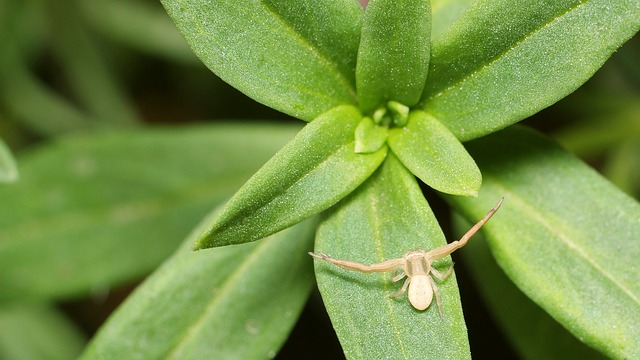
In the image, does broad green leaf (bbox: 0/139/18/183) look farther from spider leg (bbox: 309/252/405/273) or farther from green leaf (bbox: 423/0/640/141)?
green leaf (bbox: 423/0/640/141)

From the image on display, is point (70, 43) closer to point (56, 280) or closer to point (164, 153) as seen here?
point (164, 153)

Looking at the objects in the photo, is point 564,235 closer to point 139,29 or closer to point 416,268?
point 416,268

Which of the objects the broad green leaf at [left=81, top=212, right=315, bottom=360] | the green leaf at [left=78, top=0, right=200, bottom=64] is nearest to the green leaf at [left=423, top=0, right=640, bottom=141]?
the broad green leaf at [left=81, top=212, right=315, bottom=360]

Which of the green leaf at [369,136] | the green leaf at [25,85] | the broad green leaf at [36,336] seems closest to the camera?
the green leaf at [369,136]

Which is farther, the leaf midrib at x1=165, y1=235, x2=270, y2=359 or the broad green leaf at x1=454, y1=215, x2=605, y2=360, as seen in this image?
the broad green leaf at x1=454, y1=215, x2=605, y2=360

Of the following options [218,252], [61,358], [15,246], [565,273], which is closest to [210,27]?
[218,252]

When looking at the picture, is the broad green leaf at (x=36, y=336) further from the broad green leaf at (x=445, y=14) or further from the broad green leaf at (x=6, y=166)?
the broad green leaf at (x=445, y=14)

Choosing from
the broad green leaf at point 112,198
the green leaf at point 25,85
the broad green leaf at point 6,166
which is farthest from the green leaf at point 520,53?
the green leaf at point 25,85
